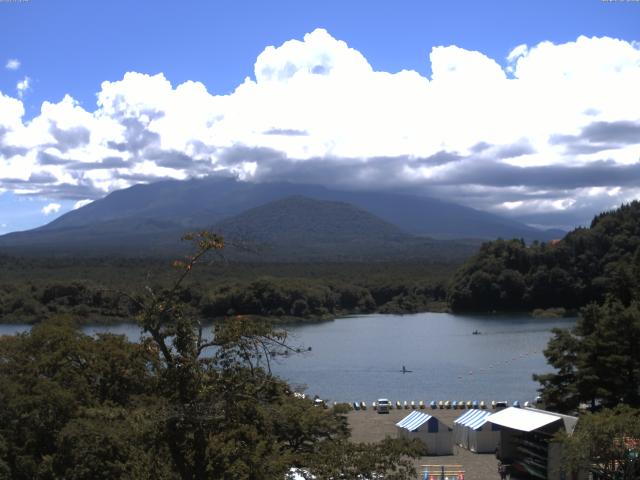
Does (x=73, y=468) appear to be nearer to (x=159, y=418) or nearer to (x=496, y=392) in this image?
(x=159, y=418)

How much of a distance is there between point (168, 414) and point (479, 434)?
16068 mm

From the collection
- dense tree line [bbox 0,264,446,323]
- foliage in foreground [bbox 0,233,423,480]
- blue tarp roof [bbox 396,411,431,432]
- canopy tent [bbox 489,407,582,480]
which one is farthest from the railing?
dense tree line [bbox 0,264,446,323]

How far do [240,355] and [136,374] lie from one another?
653cm

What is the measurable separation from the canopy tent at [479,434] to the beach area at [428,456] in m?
0.19

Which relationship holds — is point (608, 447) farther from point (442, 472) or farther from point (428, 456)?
point (428, 456)

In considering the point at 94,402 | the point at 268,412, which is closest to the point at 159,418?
the point at 268,412

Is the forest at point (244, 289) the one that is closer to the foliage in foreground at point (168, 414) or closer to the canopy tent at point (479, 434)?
the canopy tent at point (479, 434)

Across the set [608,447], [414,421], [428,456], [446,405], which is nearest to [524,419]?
[428,456]

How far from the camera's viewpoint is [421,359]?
48.0 m

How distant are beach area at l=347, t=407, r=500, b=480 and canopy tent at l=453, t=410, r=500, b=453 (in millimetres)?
192

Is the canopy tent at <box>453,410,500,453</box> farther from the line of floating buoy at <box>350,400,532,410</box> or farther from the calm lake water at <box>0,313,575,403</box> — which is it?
the line of floating buoy at <box>350,400,532,410</box>

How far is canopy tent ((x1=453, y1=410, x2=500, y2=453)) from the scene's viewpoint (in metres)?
22.7

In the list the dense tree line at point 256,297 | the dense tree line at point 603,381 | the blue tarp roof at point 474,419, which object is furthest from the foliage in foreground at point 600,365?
the dense tree line at point 256,297

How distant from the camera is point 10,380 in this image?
13680mm
